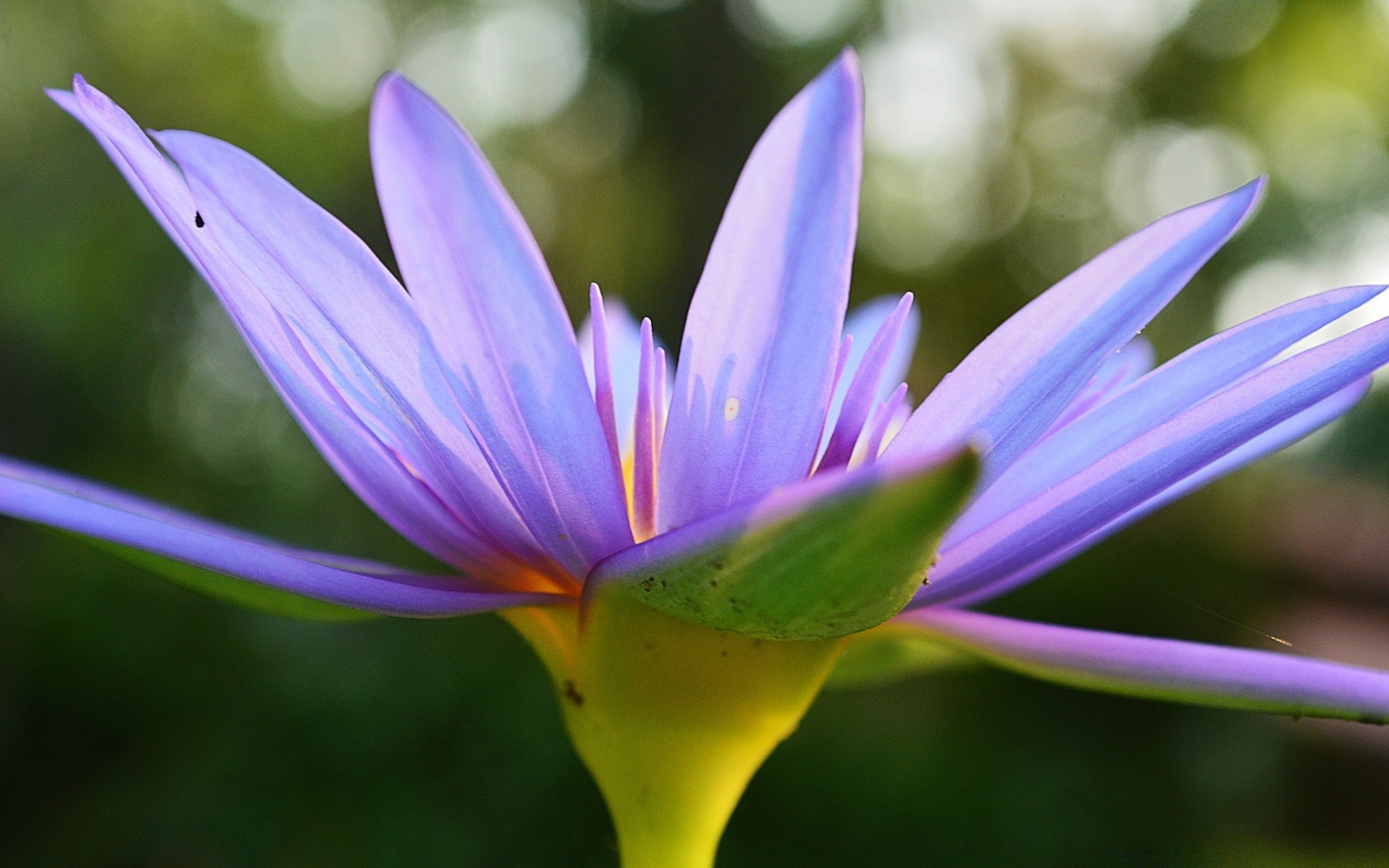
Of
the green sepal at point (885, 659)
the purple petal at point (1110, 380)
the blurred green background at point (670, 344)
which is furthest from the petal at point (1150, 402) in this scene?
the blurred green background at point (670, 344)

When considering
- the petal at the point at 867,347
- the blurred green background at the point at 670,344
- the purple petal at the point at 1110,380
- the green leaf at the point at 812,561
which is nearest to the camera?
the green leaf at the point at 812,561

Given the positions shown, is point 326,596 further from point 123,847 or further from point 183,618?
point 183,618

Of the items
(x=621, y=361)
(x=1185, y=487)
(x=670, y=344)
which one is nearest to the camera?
(x=1185, y=487)

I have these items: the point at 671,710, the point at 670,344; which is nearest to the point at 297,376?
the point at 671,710

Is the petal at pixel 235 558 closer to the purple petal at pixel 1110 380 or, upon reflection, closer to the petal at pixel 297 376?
the petal at pixel 297 376

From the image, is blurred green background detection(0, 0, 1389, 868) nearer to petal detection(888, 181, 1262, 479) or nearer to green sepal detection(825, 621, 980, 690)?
green sepal detection(825, 621, 980, 690)

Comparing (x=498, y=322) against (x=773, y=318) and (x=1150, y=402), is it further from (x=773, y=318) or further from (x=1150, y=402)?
(x=1150, y=402)

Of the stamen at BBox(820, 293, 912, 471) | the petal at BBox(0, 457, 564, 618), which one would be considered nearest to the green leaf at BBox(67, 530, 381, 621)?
the petal at BBox(0, 457, 564, 618)

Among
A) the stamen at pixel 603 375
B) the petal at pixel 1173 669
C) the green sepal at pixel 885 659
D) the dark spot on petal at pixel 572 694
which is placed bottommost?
the petal at pixel 1173 669
